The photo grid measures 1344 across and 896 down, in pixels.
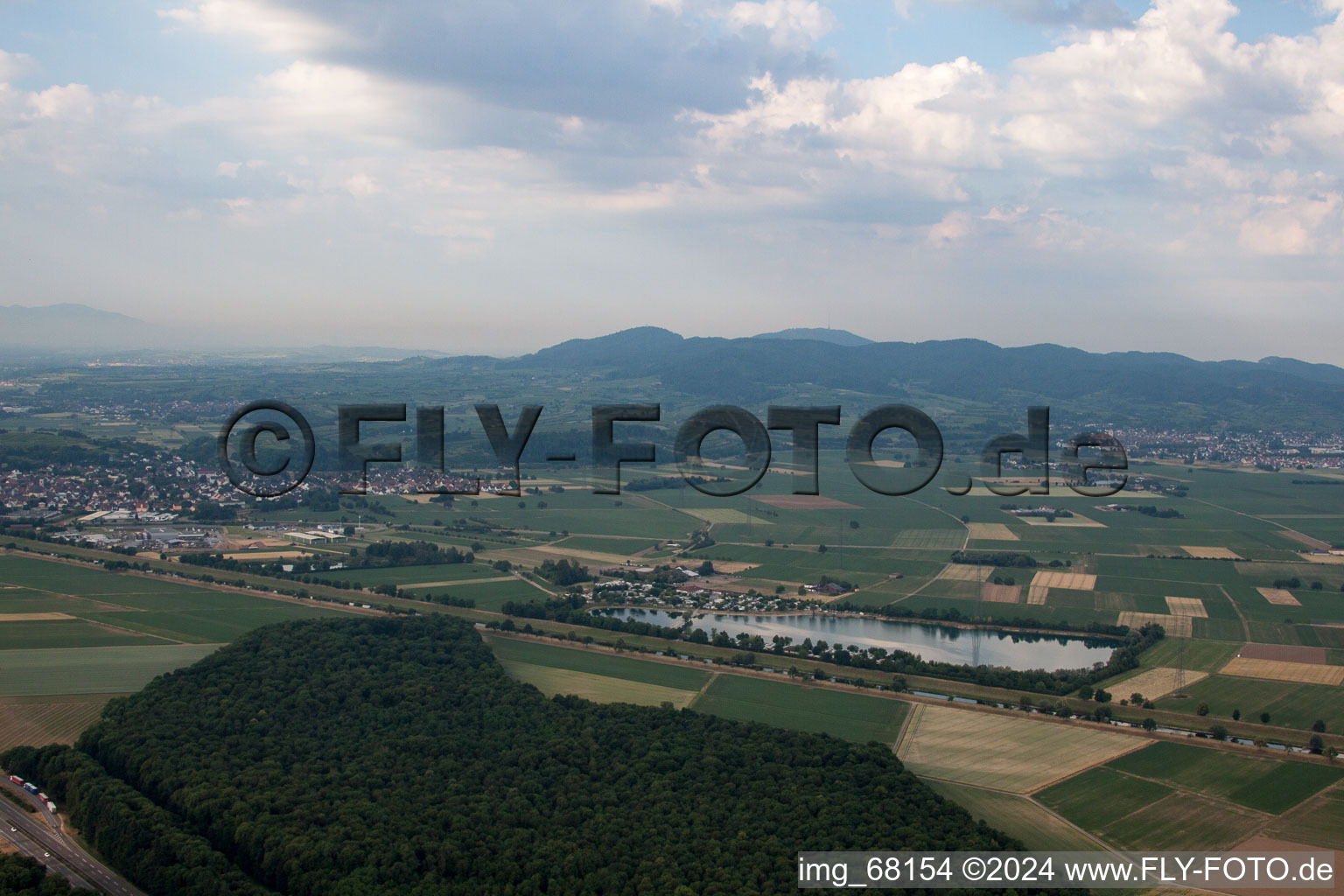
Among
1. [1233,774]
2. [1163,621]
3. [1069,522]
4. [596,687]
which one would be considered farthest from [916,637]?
[1069,522]

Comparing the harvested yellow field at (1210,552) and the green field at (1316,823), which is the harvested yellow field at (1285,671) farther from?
the harvested yellow field at (1210,552)

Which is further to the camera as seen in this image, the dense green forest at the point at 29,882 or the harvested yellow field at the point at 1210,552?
the harvested yellow field at the point at 1210,552

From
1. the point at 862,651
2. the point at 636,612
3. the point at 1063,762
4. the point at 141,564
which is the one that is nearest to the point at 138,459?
the point at 141,564

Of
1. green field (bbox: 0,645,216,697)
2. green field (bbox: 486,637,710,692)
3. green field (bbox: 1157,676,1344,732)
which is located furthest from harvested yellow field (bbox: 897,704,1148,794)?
green field (bbox: 0,645,216,697)

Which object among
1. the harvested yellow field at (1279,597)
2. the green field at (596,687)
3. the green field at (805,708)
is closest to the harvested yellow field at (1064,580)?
the harvested yellow field at (1279,597)

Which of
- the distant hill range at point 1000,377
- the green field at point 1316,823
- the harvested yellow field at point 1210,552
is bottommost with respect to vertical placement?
the green field at point 1316,823

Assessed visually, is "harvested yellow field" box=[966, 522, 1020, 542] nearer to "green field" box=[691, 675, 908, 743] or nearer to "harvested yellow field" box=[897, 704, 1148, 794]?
"green field" box=[691, 675, 908, 743]
